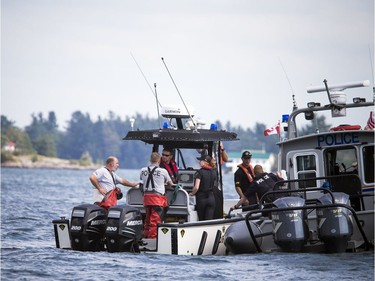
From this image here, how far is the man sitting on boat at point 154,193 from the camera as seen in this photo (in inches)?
773

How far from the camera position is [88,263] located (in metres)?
18.2

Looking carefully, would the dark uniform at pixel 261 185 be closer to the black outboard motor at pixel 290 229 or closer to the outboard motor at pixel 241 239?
the outboard motor at pixel 241 239

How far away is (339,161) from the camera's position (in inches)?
851

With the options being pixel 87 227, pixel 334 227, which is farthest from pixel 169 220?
pixel 334 227

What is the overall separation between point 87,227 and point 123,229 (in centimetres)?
76

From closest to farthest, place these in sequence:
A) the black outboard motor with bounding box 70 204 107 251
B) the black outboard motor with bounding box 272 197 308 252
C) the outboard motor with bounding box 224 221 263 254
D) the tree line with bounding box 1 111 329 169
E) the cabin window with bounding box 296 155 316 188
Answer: the black outboard motor with bounding box 272 197 308 252 → the black outboard motor with bounding box 70 204 107 251 → the outboard motor with bounding box 224 221 263 254 → the cabin window with bounding box 296 155 316 188 → the tree line with bounding box 1 111 329 169

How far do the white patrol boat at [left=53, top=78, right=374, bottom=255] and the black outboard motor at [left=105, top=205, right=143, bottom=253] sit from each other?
2 cm

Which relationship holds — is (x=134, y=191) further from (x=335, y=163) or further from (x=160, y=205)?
(x=335, y=163)

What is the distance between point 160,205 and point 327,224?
308cm

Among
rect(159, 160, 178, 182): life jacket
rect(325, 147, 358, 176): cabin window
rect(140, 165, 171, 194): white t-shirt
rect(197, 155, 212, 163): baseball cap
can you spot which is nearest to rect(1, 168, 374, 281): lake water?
rect(140, 165, 171, 194): white t-shirt

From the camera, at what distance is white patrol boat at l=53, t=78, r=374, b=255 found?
18844mm

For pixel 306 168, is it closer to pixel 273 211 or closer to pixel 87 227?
pixel 273 211

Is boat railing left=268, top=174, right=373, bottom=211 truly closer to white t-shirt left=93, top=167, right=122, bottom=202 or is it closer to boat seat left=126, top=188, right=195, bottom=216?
boat seat left=126, top=188, right=195, bottom=216

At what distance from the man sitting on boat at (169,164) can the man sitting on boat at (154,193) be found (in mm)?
939
